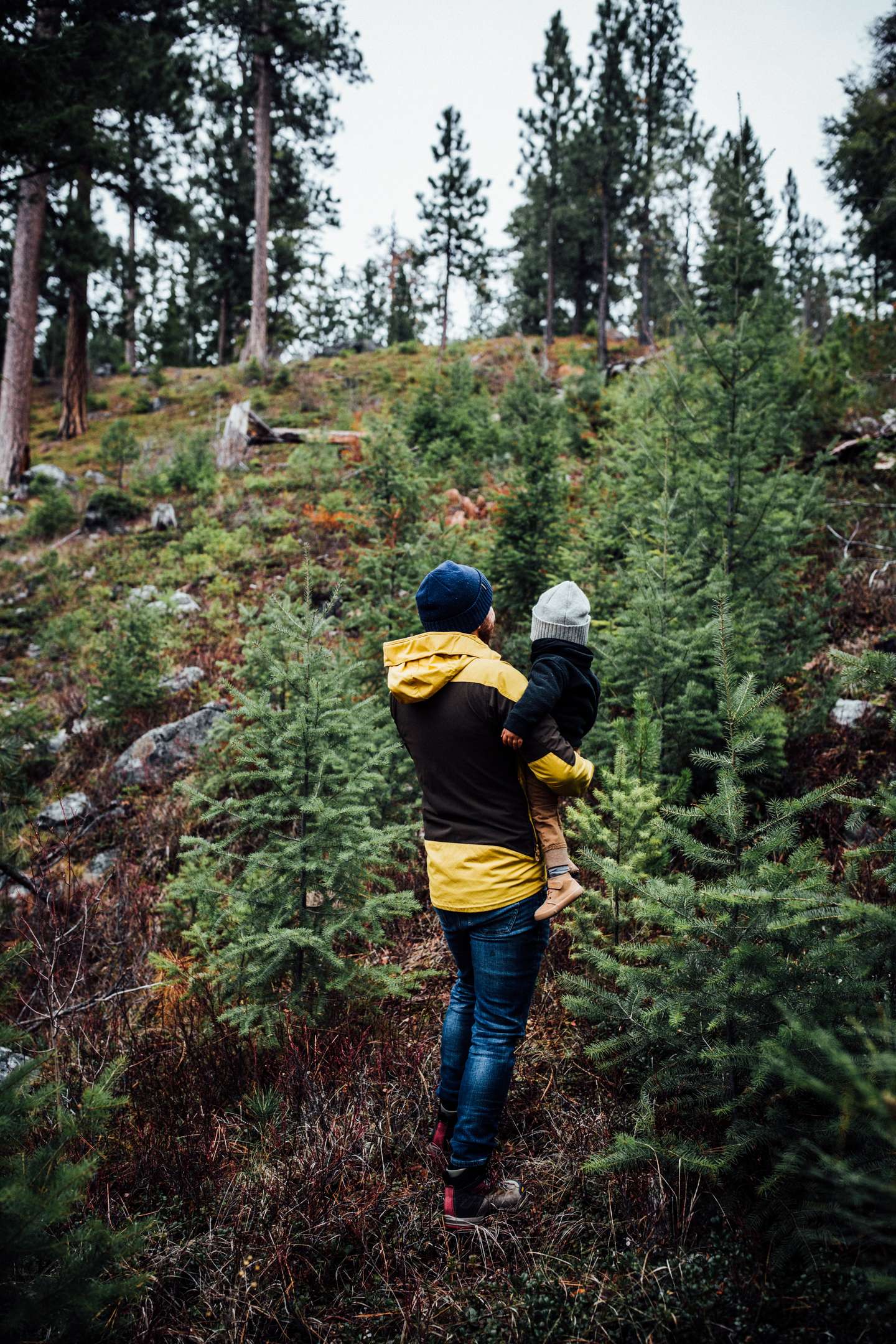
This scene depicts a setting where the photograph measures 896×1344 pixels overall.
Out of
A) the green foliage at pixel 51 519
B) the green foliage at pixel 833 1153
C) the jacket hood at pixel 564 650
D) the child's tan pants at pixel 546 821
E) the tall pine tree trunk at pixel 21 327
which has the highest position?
the tall pine tree trunk at pixel 21 327

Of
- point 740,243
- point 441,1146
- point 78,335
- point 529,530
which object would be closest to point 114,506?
point 78,335

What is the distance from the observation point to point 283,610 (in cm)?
433

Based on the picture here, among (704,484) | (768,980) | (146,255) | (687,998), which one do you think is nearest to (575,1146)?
(687,998)

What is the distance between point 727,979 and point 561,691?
1257mm

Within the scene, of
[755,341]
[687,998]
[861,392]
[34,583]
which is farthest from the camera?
[34,583]

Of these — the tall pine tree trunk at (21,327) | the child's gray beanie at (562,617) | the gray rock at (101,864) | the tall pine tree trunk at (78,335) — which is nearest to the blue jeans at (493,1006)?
the child's gray beanie at (562,617)

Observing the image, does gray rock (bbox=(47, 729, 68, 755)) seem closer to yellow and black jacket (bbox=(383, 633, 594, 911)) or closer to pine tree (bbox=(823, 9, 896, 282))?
yellow and black jacket (bbox=(383, 633, 594, 911))

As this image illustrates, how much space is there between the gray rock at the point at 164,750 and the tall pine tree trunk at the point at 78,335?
56.6 feet

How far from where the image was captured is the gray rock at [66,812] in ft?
23.0

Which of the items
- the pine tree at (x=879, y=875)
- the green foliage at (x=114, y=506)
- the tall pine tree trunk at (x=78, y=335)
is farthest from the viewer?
the tall pine tree trunk at (x=78, y=335)

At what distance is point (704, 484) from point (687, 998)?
4.90m

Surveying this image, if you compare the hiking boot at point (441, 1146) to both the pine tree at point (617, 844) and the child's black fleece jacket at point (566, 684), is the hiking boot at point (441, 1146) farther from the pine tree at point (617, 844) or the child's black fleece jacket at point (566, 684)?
the child's black fleece jacket at point (566, 684)

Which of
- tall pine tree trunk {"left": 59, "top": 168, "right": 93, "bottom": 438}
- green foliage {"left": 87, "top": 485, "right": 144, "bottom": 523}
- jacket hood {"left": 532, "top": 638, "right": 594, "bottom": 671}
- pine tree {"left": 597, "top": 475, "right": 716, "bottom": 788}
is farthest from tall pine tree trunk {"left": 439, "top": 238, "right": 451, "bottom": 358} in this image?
jacket hood {"left": 532, "top": 638, "right": 594, "bottom": 671}

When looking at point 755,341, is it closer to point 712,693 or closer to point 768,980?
point 712,693
